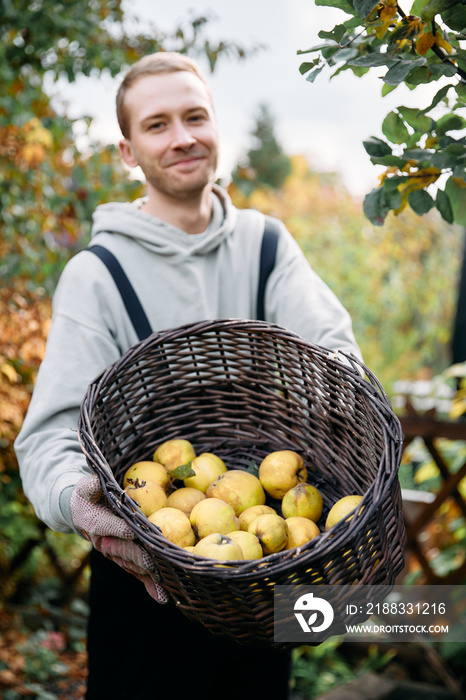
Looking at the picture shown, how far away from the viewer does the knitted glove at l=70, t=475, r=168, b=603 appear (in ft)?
3.57

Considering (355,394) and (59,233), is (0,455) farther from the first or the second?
(355,394)

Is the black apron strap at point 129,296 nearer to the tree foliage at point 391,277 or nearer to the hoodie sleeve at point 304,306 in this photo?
the hoodie sleeve at point 304,306

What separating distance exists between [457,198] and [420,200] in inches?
2.6

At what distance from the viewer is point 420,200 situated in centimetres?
123

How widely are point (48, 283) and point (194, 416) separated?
1.32 metres

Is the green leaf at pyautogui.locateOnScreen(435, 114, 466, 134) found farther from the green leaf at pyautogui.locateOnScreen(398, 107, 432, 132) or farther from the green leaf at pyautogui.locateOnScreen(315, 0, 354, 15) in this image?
the green leaf at pyautogui.locateOnScreen(315, 0, 354, 15)

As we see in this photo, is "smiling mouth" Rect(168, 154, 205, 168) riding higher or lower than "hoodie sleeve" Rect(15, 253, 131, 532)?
higher

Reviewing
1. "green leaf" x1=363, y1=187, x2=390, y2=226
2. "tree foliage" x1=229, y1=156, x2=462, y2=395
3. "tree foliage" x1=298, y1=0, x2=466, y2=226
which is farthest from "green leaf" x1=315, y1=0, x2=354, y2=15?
"tree foliage" x1=229, y1=156, x2=462, y2=395

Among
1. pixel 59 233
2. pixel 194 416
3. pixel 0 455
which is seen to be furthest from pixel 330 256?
pixel 194 416

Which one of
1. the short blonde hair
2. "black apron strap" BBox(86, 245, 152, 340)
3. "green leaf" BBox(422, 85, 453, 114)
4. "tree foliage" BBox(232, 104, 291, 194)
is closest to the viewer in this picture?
"green leaf" BBox(422, 85, 453, 114)

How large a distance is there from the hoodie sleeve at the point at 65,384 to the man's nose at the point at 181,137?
1.16 feet

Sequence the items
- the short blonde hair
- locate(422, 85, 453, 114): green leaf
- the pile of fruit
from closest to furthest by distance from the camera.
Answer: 1. locate(422, 85, 453, 114): green leaf
2. the pile of fruit
3. the short blonde hair

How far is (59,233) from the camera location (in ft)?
8.98

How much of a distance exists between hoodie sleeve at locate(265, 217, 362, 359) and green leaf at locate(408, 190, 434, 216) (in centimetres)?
39
